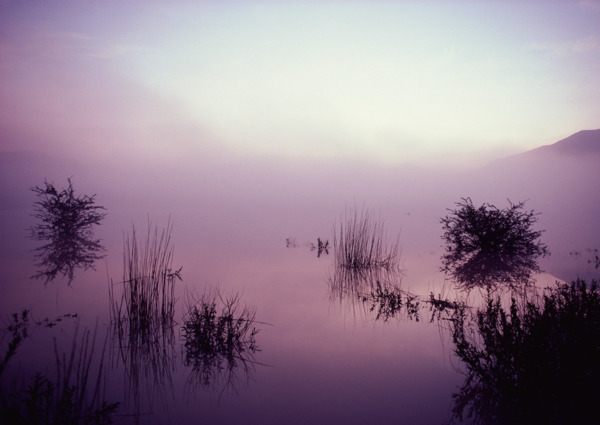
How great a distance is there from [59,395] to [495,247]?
10.4 meters

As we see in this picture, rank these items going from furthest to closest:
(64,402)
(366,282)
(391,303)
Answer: (366,282) < (391,303) < (64,402)

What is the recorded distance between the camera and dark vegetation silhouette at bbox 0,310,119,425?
8.54 feet

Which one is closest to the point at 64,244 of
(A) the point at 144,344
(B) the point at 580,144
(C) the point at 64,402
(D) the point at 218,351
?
(A) the point at 144,344

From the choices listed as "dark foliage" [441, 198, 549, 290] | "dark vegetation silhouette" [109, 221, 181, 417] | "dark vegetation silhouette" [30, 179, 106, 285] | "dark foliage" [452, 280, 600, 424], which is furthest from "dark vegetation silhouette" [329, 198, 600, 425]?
"dark vegetation silhouette" [30, 179, 106, 285]

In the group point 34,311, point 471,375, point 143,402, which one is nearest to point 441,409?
point 471,375

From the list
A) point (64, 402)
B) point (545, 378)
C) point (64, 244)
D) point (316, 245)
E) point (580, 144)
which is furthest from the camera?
point (580, 144)

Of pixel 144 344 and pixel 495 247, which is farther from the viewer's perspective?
pixel 495 247

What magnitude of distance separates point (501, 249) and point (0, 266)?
15102 mm

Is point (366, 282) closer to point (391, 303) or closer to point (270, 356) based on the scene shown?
point (391, 303)

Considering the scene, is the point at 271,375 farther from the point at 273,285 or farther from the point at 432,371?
the point at 273,285

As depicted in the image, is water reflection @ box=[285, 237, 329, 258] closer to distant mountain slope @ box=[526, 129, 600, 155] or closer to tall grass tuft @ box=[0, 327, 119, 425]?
tall grass tuft @ box=[0, 327, 119, 425]

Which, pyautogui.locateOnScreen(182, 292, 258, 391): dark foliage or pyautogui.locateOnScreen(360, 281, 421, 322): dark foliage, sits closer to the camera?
pyautogui.locateOnScreen(182, 292, 258, 391): dark foliage

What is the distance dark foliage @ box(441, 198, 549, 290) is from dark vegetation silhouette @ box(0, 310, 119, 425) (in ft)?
25.7

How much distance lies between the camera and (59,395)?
3418mm
